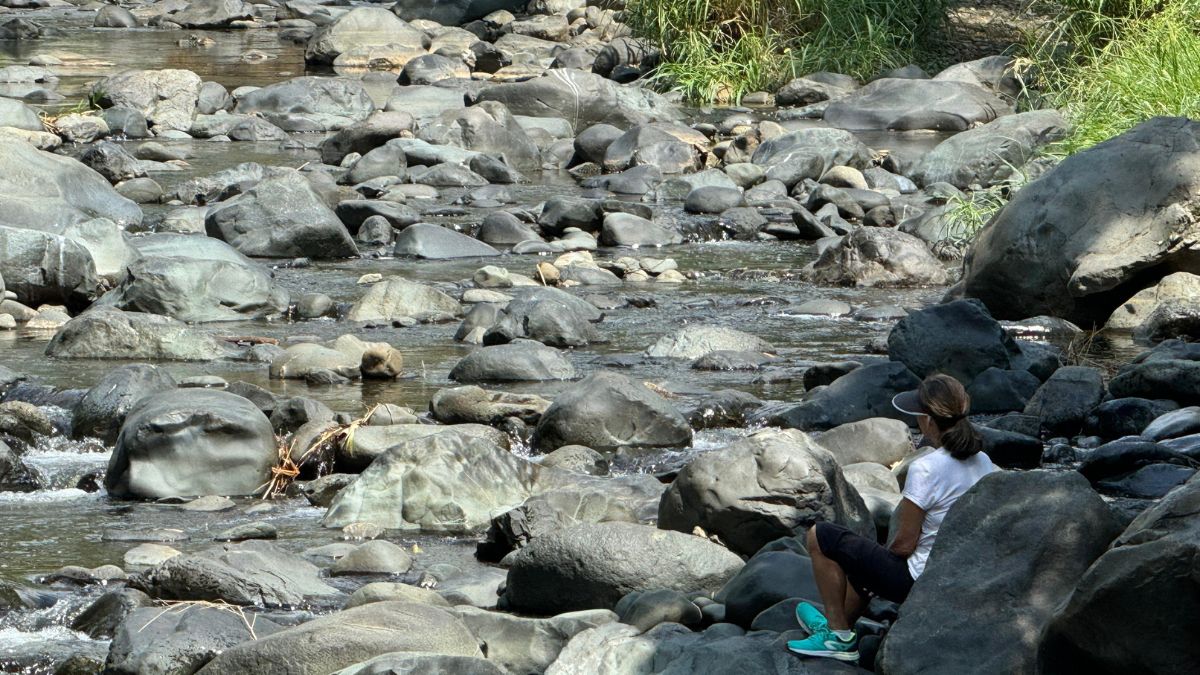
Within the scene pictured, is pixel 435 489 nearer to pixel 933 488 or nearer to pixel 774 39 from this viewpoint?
pixel 933 488

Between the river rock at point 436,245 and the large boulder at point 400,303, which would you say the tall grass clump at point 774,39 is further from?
the large boulder at point 400,303

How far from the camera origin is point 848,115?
18.9m

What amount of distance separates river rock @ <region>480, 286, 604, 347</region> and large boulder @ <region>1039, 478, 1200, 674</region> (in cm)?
636

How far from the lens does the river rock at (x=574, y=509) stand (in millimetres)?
6562

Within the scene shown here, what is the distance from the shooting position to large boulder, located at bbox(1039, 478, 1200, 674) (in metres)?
3.70

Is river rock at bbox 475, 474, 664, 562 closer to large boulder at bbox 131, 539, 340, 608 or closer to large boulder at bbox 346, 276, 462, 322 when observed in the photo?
large boulder at bbox 131, 539, 340, 608

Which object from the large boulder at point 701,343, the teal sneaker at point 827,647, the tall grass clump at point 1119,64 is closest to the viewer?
the teal sneaker at point 827,647

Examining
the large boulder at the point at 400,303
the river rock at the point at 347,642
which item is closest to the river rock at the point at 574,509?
the river rock at the point at 347,642

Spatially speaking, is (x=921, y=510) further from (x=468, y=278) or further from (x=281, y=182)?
(x=281, y=182)

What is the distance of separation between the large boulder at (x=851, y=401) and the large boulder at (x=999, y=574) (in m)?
3.90

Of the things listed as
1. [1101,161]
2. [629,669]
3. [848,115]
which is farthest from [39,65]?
[629,669]

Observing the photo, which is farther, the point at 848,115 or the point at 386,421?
the point at 848,115

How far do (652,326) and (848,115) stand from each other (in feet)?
28.7

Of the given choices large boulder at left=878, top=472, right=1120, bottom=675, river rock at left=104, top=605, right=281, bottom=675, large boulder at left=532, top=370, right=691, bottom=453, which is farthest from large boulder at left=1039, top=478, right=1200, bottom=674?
large boulder at left=532, top=370, right=691, bottom=453
